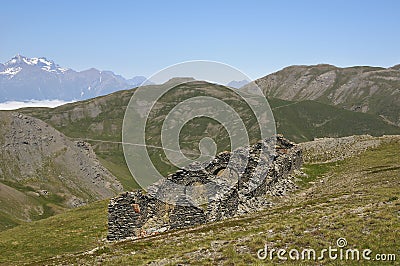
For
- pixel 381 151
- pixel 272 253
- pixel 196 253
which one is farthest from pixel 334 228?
pixel 381 151

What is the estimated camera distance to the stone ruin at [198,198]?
40.1 meters

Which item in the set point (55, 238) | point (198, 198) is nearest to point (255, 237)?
point (198, 198)

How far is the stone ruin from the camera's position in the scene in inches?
1580

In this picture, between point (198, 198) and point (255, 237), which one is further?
point (198, 198)

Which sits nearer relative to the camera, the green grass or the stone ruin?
the stone ruin

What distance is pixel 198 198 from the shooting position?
1774 inches

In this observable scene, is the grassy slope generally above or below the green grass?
above

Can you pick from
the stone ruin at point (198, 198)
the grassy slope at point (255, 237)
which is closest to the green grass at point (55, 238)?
the grassy slope at point (255, 237)

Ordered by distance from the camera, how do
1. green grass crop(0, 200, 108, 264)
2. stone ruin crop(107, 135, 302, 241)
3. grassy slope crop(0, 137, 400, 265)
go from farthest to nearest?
green grass crop(0, 200, 108, 264), stone ruin crop(107, 135, 302, 241), grassy slope crop(0, 137, 400, 265)

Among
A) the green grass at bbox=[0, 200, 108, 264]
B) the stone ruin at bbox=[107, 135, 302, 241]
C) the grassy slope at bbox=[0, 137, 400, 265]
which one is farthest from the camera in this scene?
the green grass at bbox=[0, 200, 108, 264]

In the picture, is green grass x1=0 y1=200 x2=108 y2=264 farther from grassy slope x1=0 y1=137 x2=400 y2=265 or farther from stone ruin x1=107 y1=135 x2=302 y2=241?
stone ruin x1=107 y1=135 x2=302 y2=241

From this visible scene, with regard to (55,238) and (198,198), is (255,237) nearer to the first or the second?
(198,198)

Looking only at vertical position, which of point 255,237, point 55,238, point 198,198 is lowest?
point 55,238

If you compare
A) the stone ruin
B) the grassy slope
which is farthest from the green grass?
the stone ruin
